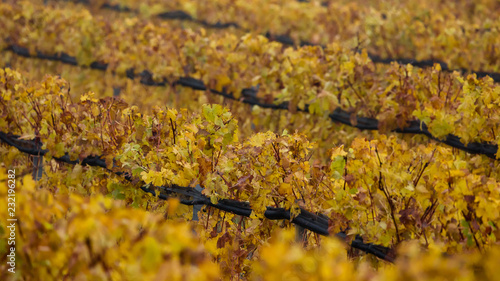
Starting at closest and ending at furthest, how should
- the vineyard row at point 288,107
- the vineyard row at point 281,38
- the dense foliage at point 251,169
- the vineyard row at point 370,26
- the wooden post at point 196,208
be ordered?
the dense foliage at point 251,169 < the wooden post at point 196,208 < the vineyard row at point 288,107 < the vineyard row at point 370,26 < the vineyard row at point 281,38

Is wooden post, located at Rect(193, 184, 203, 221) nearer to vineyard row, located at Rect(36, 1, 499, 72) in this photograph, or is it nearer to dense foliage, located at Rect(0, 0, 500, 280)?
dense foliage, located at Rect(0, 0, 500, 280)

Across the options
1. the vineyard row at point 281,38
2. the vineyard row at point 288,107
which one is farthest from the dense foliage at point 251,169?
the vineyard row at point 281,38

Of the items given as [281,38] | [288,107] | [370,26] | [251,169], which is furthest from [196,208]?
[281,38]

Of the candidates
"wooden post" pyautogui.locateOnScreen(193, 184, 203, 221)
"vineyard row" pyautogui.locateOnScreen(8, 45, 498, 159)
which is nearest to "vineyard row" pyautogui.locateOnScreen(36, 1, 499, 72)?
"vineyard row" pyautogui.locateOnScreen(8, 45, 498, 159)

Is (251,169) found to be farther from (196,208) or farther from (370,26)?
(370,26)

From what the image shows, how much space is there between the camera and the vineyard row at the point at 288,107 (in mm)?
4199

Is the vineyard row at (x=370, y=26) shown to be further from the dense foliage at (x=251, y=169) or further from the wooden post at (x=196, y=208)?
the wooden post at (x=196, y=208)

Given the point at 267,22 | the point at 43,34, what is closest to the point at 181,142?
the point at 43,34

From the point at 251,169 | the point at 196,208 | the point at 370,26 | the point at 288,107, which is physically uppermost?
the point at 370,26

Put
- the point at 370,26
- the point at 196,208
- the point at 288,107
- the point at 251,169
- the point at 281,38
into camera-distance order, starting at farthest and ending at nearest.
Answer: the point at 281,38, the point at 370,26, the point at 288,107, the point at 196,208, the point at 251,169

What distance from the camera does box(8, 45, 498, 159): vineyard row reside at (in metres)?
4.20

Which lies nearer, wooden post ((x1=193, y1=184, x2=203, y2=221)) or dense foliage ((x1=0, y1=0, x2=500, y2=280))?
dense foliage ((x1=0, y1=0, x2=500, y2=280))

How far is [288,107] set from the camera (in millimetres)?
5555

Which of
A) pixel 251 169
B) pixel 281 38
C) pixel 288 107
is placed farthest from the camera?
pixel 281 38
